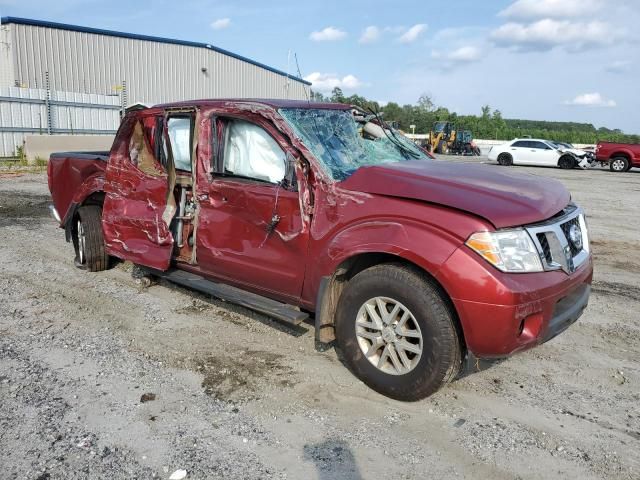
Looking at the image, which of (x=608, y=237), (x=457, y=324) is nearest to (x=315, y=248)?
(x=457, y=324)

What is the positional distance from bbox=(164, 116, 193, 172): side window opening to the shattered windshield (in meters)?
1.13

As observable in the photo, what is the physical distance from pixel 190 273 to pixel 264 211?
128 centimetres

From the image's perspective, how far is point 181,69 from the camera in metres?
31.6

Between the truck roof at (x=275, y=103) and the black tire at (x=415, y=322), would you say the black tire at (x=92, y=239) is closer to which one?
the truck roof at (x=275, y=103)

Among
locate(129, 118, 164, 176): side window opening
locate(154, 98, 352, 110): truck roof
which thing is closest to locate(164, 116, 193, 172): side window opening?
locate(154, 98, 352, 110): truck roof

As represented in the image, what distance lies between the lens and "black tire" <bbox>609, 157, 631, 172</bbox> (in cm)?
2544

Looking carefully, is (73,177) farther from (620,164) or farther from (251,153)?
(620,164)

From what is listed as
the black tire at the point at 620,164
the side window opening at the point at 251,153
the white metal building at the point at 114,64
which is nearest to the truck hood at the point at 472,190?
the side window opening at the point at 251,153

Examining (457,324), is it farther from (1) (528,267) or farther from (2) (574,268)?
(2) (574,268)

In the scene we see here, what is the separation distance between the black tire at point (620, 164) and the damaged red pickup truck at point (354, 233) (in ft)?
80.5

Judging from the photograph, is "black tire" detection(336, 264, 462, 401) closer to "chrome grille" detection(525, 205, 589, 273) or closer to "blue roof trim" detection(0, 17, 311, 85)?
"chrome grille" detection(525, 205, 589, 273)

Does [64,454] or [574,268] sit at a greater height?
[574,268]

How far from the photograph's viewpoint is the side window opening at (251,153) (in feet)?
13.4

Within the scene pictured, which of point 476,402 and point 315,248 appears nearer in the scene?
point 476,402
